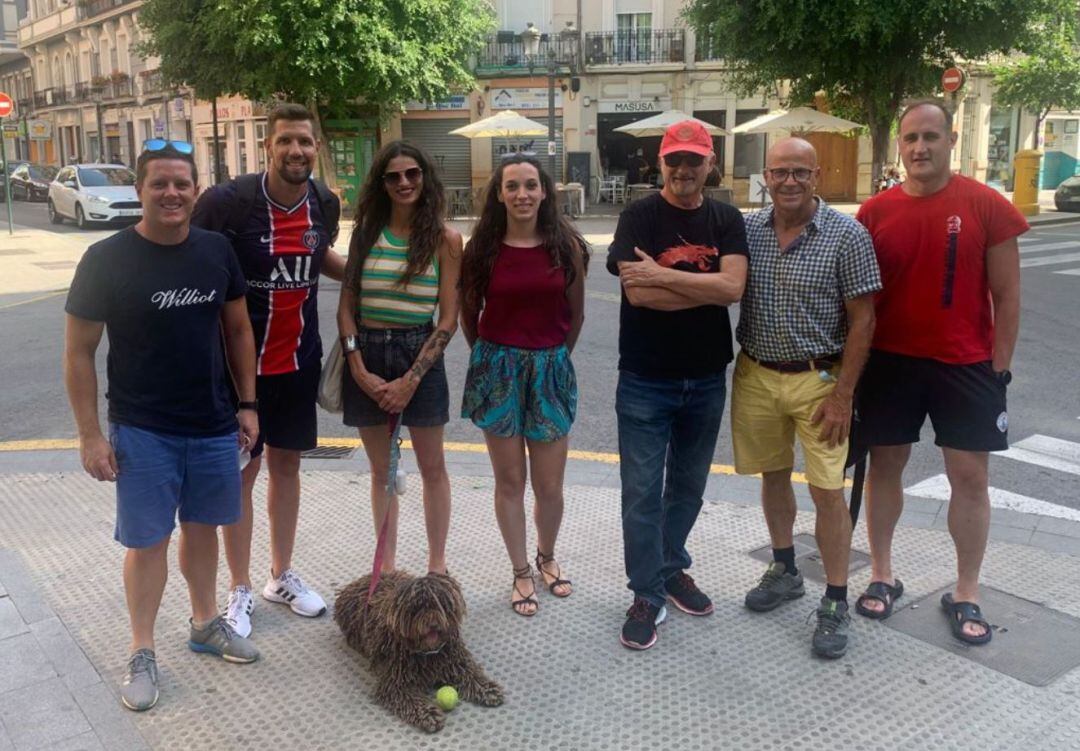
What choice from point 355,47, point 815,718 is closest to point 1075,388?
point 815,718

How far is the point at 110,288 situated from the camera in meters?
3.02

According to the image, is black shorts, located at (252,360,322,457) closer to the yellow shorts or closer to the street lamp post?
the yellow shorts

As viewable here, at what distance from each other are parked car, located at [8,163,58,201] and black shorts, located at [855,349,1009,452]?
122ft

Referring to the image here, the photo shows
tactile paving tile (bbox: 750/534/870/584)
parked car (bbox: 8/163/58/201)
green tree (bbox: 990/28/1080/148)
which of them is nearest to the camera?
tactile paving tile (bbox: 750/534/870/584)

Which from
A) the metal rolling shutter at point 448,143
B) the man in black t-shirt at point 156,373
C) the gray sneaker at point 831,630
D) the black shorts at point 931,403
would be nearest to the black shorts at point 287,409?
the man in black t-shirt at point 156,373

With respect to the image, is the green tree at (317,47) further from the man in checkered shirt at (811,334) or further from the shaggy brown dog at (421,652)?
the shaggy brown dog at (421,652)

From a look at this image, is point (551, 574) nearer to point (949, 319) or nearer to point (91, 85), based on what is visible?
point (949, 319)

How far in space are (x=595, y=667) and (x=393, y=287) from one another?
62.5 inches

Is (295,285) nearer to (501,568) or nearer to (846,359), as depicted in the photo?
(501,568)

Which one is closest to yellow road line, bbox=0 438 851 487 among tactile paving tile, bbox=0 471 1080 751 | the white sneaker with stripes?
tactile paving tile, bbox=0 471 1080 751

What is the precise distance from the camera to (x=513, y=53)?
3125cm

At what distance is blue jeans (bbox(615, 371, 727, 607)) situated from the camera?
3.58m

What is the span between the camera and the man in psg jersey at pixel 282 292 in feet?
11.6

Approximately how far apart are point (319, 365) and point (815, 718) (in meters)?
2.24
